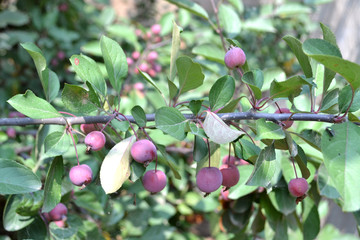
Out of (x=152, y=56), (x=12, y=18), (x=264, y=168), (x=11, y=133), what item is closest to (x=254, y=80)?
(x=264, y=168)

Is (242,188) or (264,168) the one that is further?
(242,188)

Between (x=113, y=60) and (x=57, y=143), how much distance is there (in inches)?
8.8

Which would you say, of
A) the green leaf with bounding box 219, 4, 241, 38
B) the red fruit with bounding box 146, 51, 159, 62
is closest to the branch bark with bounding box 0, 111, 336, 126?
the green leaf with bounding box 219, 4, 241, 38

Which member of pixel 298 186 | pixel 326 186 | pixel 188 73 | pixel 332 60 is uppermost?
pixel 332 60

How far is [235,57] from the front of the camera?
0.75 meters

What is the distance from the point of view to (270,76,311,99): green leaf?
67 centimetres

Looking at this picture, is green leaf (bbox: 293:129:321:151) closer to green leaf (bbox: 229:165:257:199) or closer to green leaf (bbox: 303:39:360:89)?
green leaf (bbox: 303:39:360:89)

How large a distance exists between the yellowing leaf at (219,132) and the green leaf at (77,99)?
24 centimetres

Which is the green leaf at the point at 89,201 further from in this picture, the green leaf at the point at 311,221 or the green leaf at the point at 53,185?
the green leaf at the point at 311,221

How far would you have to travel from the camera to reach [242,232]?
4.32 ft

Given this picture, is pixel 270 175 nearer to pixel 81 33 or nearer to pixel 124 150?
pixel 124 150

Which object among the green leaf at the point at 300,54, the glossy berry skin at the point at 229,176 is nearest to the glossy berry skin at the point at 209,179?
the glossy berry skin at the point at 229,176

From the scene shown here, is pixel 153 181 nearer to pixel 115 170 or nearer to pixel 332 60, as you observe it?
pixel 115 170

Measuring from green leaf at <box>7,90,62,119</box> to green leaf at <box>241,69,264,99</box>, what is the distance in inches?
14.1
